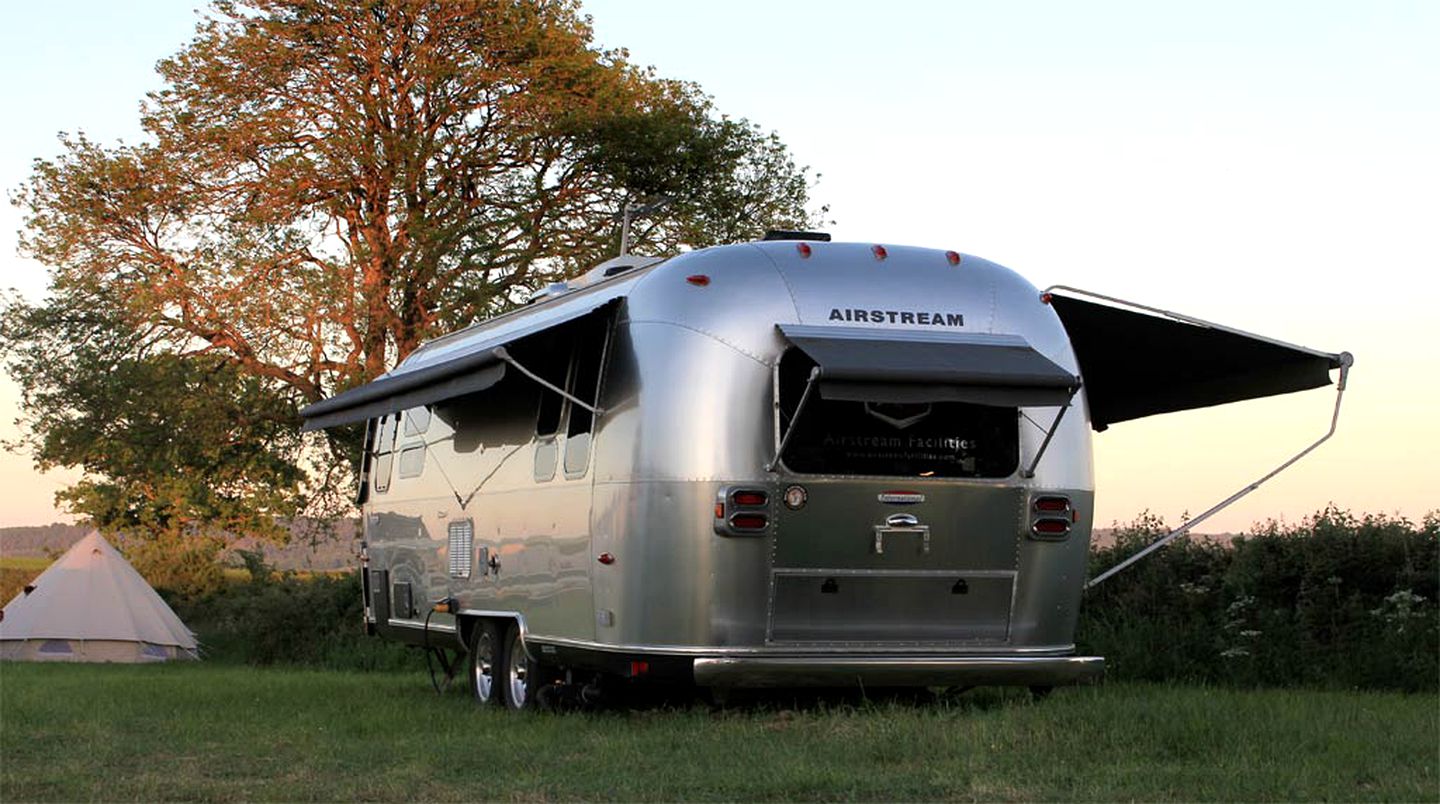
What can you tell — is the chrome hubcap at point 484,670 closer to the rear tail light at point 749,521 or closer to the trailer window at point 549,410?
the trailer window at point 549,410

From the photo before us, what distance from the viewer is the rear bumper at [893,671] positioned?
428 inches

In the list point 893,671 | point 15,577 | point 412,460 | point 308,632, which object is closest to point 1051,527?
point 893,671

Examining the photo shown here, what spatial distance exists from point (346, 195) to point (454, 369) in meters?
19.6

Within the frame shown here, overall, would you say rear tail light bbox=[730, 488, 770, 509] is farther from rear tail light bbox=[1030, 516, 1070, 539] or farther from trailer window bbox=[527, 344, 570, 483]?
trailer window bbox=[527, 344, 570, 483]

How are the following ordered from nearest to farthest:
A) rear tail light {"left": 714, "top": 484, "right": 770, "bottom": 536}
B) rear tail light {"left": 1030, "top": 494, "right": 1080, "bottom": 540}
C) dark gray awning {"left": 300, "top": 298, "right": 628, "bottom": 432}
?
1. rear tail light {"left": 714, "top": 484, "right": 770, "bottom": 536}
2. rear tail light {"left": 1030, "top": 494, "right": 1080, "bottom": 540}
3. dark gray awning {"left": 300, "top": 298, "right": 628, "bottom": 432}

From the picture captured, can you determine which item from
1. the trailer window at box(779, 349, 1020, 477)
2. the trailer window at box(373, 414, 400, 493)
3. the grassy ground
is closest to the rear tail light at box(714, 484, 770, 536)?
the trailer window at box(779, 349, 1020, 477)

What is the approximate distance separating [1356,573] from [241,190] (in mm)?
20864

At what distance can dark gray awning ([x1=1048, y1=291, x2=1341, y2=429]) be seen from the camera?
12.5 m

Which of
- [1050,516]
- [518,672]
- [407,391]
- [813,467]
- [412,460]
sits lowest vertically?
[518,672]

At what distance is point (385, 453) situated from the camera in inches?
663

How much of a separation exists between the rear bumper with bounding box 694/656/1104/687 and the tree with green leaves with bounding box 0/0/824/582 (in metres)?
18.6

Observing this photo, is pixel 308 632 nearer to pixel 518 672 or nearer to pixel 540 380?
pixel 518 672

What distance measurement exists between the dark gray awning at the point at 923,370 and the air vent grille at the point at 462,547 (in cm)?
418

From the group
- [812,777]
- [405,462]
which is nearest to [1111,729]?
[812,777]
